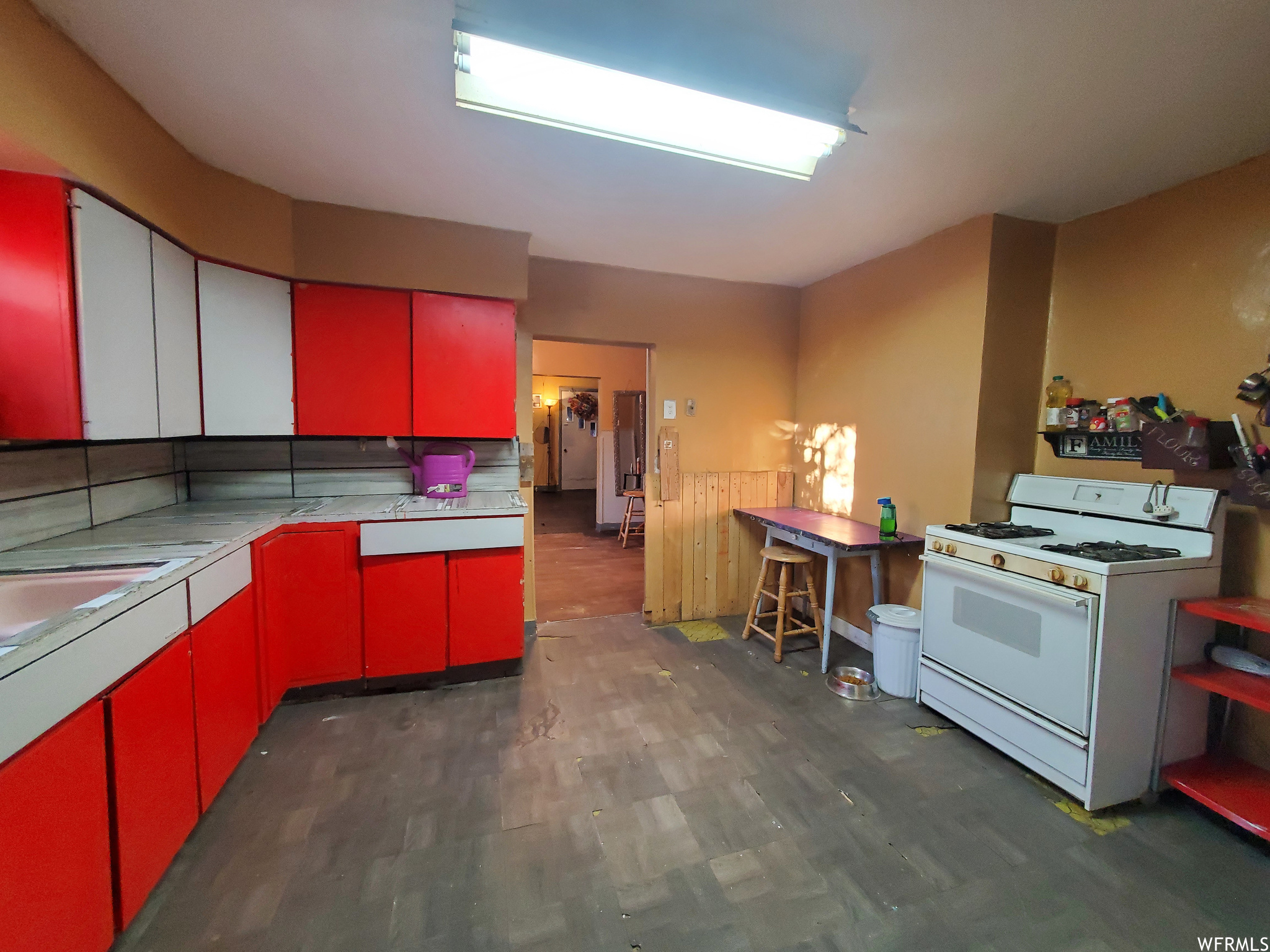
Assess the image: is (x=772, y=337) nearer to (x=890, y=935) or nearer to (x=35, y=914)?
(x=890, y=935)

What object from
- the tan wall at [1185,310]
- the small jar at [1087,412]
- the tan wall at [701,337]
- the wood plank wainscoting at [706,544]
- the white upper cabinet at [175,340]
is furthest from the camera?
the wood plank wainscoting at [706,544]

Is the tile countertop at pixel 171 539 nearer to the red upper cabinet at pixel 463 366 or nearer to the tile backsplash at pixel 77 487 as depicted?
the tile backsplash at pixel 77 487

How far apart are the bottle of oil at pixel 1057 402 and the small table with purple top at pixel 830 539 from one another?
2.60 feet

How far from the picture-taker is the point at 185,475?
2.62 metres

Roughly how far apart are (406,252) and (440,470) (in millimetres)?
1167

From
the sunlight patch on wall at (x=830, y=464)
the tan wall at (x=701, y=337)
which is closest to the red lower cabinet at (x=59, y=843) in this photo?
the tan wall at (x=701, y=337)

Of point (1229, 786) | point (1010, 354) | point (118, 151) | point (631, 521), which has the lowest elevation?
point (1229, 786)

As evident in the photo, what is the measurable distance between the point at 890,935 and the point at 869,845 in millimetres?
299

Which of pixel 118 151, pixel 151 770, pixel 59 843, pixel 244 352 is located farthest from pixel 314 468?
pixel 59 843

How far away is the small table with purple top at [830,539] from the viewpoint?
262 cm

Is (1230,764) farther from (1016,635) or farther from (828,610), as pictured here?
(828,610)

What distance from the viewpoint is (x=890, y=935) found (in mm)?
1325

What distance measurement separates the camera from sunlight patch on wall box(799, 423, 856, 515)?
10.5 ft

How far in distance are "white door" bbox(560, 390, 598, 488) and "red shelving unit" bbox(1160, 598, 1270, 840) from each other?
7515 millimetres
